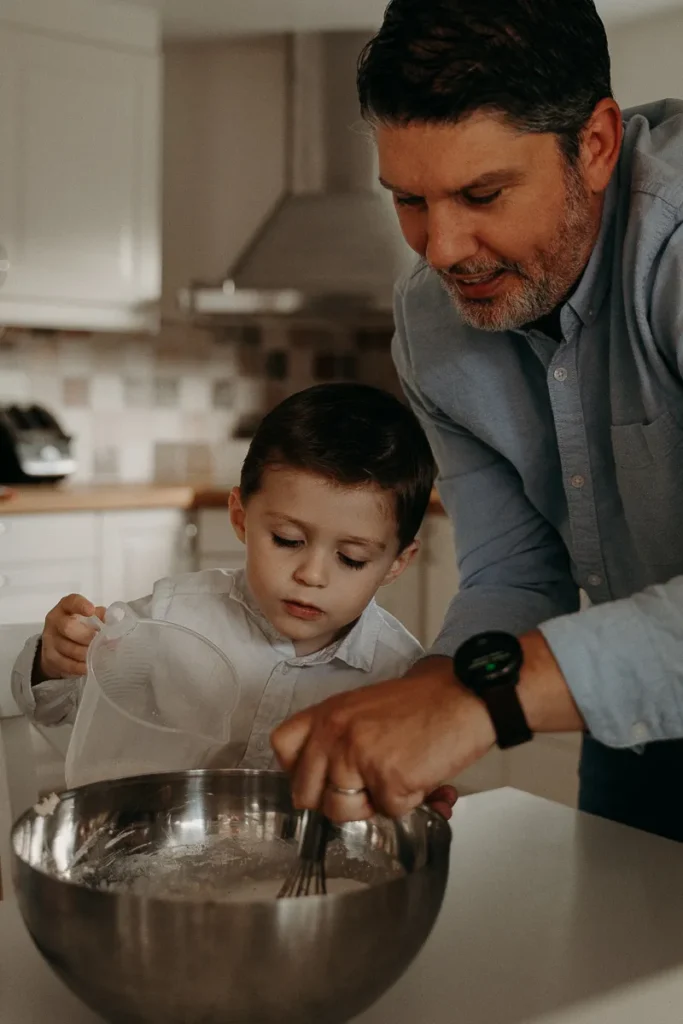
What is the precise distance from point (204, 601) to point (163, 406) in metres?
2.59

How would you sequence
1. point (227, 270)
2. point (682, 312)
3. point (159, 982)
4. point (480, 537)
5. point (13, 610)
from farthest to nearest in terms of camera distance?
point (227, 270) → point (13, 610) → point (480, 537) → point (682, 312) → point (159, 982)

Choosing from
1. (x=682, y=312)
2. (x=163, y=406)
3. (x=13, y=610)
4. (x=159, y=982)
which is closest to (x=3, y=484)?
(x=13, y=610)

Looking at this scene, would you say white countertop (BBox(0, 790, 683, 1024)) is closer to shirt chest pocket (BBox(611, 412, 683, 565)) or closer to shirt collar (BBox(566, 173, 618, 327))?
shirt chest pocket (BBox(611, 412, 683, 565))

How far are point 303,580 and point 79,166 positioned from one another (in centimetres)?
251

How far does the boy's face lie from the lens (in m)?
1.31

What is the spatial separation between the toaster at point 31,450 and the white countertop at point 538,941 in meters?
2.35

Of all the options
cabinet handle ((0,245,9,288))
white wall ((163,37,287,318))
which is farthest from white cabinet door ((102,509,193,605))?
white wall ((163,37,287,318))

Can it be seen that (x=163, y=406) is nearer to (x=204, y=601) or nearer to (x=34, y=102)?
(x=34, y=102)

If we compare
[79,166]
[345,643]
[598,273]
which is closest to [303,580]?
[345,643]

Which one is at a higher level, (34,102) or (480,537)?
(34,102)

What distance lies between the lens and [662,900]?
1026 mm

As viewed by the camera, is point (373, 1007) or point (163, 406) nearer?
point (373, 1007)

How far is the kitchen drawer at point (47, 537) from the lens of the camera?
3.03 m

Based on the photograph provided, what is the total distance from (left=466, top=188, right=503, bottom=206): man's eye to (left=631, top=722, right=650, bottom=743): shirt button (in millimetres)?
491
